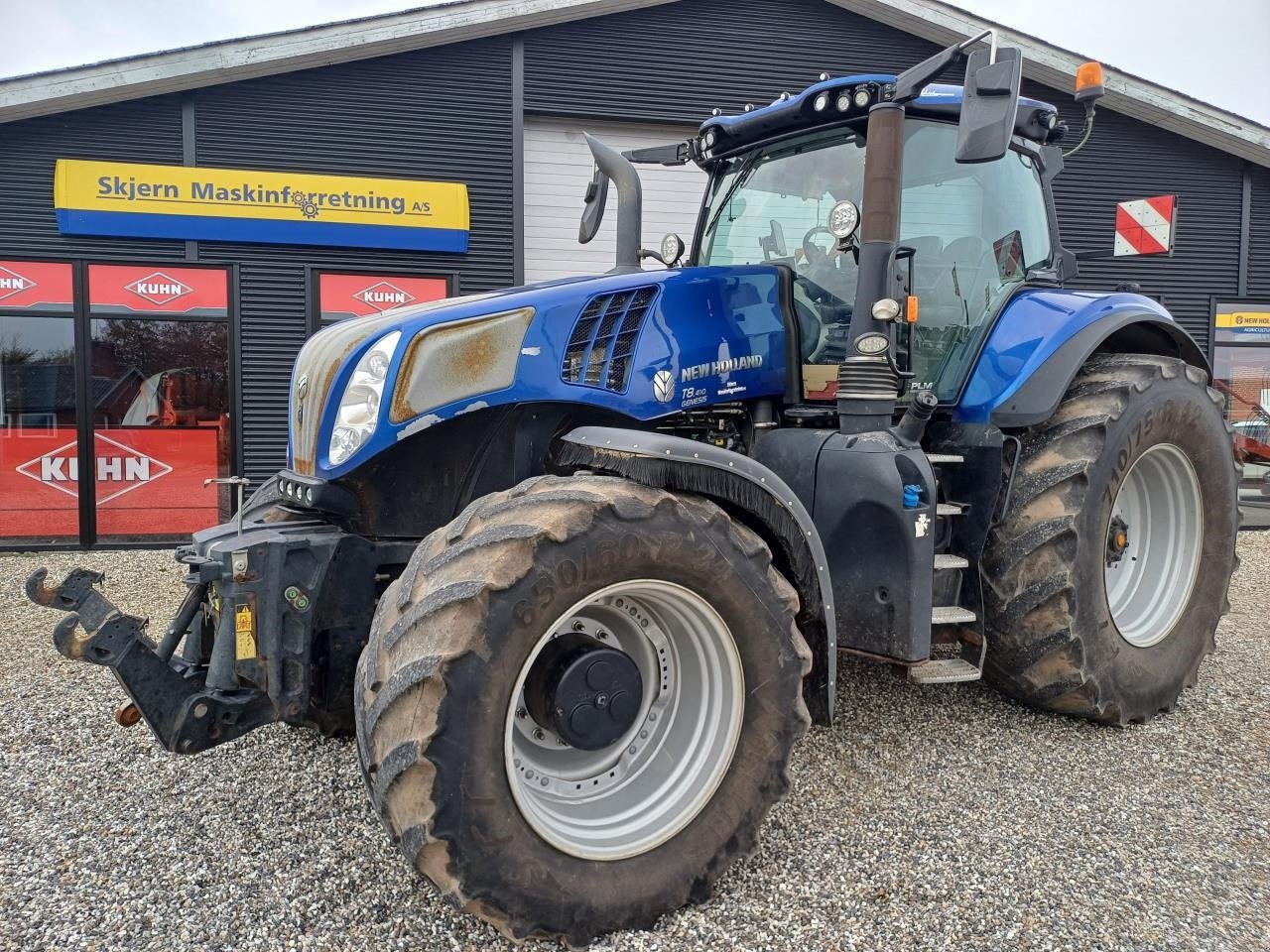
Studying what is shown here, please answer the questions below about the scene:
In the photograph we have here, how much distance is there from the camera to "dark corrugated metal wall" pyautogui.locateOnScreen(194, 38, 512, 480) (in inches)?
345

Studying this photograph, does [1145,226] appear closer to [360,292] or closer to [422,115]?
[422,115]

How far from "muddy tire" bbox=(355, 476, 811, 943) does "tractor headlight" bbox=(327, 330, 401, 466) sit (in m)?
0.62

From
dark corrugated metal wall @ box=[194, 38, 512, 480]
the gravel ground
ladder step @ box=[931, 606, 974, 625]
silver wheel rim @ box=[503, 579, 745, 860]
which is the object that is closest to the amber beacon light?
ladder step @ box=[931, 606, 974, 625]

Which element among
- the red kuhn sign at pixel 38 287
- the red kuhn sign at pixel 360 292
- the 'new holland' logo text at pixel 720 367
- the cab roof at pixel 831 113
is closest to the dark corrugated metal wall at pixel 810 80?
the red kuhn sign at pixel 360 292

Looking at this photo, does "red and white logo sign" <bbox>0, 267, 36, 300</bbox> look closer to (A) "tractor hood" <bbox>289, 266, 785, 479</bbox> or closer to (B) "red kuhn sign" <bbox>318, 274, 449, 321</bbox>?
(B) "red kuhn sign" <bbox>318, 274, 449, 321</bbox>

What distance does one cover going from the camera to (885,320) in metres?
3.26

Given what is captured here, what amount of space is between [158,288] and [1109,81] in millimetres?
10524

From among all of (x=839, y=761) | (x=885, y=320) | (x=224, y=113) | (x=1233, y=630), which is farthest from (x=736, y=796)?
(x=224, y=113)

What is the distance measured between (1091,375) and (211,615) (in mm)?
3697

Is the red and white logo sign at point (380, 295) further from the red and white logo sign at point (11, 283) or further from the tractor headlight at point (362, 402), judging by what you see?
the tractor headlight at point (362, 402)

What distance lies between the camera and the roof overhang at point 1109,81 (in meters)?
9.73

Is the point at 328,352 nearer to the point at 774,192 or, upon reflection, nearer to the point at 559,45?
the point at 774,192

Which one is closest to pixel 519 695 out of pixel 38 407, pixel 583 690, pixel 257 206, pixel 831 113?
pixel 583 690

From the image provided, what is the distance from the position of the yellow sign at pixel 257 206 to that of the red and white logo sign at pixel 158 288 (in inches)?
16.2
